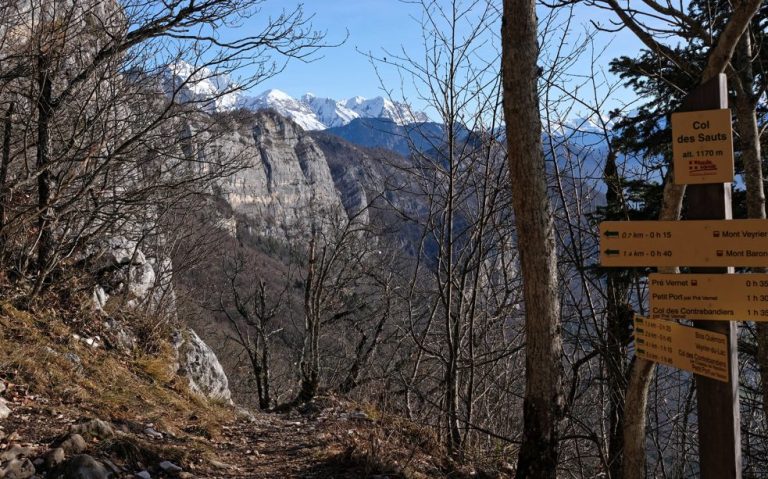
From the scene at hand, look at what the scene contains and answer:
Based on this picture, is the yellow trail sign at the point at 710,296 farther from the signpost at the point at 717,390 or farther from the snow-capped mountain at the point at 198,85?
the snow-capped mountain at the point at 198,85

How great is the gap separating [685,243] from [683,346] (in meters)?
0.40

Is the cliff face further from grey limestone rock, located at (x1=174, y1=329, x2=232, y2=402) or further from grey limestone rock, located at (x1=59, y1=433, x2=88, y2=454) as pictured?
grey limestone rock, located at (x1=59, y1=433, x2=88, y2=454)

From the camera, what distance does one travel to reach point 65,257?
552cm

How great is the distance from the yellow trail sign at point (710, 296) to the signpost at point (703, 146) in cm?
38

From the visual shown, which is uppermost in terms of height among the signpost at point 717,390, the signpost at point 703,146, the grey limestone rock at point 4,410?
the signpost at point 703,146

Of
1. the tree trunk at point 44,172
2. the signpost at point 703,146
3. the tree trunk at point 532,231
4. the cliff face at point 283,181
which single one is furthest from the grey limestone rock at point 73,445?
the cliff face at point 283,181

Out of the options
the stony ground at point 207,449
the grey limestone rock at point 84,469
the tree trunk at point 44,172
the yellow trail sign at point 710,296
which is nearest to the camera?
the yellow trail sign at point 710,296

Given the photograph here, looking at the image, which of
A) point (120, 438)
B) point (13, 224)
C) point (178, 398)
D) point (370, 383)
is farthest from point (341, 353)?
point (120, 438)

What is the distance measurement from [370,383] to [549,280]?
263 inches

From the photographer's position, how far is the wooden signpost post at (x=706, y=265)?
80.7 inches

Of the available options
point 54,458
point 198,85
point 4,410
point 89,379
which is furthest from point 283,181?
point 54,458

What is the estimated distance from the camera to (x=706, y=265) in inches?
83.0

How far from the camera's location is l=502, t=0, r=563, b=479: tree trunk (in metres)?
2.99

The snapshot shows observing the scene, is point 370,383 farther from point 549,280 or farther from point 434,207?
point 549,280
